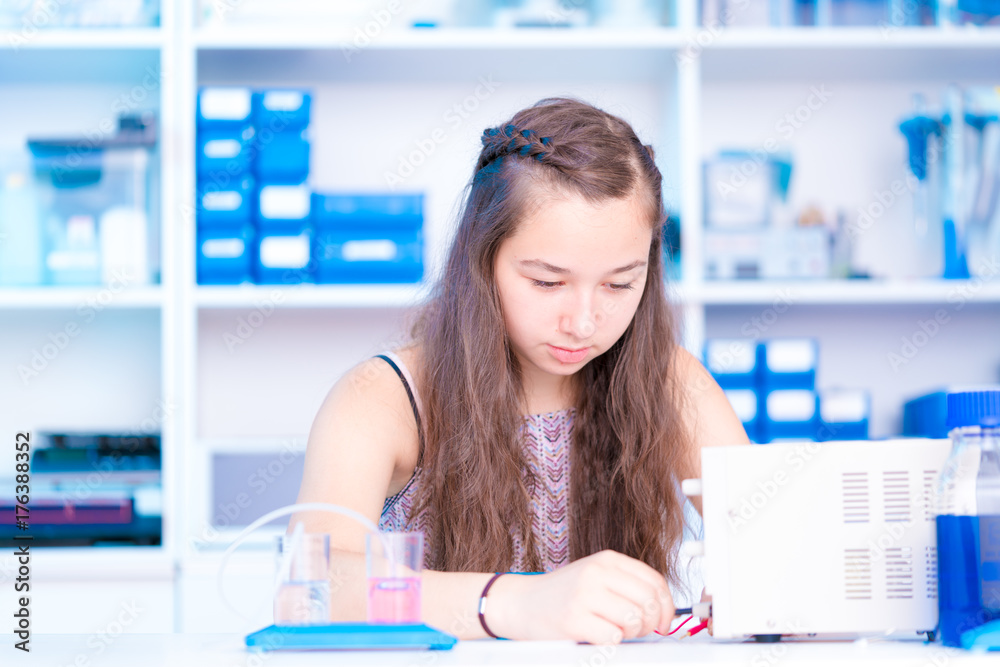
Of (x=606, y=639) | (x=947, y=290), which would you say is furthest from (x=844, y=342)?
(x=606, y=639)

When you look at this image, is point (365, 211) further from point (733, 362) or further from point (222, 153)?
point (733, 362)

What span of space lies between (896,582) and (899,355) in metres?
1.52

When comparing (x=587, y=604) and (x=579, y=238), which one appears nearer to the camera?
(x=587, y=604)

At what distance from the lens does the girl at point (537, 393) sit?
1.07 meters

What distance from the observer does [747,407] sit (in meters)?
1.89

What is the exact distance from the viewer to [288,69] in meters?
2.14

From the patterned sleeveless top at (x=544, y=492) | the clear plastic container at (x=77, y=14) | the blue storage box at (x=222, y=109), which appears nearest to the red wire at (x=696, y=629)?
the patterned sleeveless top at (x=544, y=492)

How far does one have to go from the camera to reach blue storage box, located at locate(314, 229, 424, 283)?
6.25ft

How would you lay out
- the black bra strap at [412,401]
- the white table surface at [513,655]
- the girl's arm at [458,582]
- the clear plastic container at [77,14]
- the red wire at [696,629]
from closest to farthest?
the white table surface at [513,655] → the girl's arm at [458,582] → the red wire at [696,629] → the black bra strap at [412,401] → the clear plastic container at [77,14]

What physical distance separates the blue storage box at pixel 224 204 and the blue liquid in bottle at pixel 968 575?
4.70ft

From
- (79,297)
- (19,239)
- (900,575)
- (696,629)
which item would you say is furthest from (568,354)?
(19,239)

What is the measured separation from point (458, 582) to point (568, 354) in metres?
0.35

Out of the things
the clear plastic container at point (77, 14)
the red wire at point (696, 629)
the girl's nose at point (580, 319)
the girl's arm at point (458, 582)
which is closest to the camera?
the girl's arm at point (458, 582)

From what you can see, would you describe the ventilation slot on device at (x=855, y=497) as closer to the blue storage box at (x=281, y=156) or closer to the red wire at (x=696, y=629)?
the red wire at (x=696, y=629)
